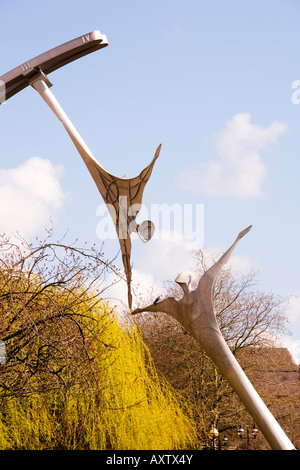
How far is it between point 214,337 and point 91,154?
9.33 feet

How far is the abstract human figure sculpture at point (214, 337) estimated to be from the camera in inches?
264

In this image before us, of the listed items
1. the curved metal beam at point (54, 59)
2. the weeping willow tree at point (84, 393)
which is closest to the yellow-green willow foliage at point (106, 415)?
the weeping willow tree at point (84, 393)

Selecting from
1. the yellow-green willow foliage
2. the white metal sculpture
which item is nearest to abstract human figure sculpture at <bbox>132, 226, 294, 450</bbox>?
the white metal sculpture

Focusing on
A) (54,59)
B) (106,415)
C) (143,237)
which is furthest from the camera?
(106,415)

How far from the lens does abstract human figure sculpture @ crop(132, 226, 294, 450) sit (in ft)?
22.0

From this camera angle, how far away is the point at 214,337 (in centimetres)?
712

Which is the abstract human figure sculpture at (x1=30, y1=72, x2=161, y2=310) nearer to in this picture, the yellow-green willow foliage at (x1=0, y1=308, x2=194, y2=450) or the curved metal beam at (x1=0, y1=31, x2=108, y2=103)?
the curved metal beam at (x1=0, y1=31, x2=108, y2=103)

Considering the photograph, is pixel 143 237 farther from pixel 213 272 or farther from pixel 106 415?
pixel 106 415

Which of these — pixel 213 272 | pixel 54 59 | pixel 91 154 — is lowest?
pixel 213 272

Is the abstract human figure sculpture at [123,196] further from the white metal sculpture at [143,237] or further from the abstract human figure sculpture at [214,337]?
the abstract human figure sculpture at [214,337]

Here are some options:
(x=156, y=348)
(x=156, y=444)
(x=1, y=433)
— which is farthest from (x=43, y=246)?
(x=156, y=348)

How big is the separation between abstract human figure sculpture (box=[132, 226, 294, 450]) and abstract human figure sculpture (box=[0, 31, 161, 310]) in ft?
2.29

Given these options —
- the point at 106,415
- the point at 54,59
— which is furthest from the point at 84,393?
the point at 54,59
